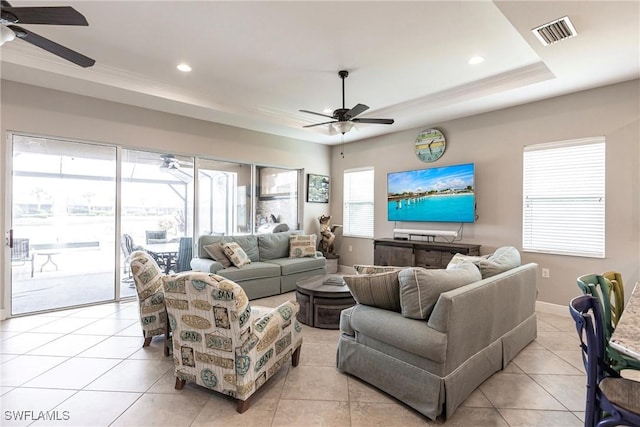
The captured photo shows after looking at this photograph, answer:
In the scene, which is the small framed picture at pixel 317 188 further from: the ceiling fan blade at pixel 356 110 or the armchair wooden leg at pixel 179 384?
the armchair wooden leg at pixel 179 384

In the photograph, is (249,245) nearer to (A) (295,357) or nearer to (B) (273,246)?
(B) (273,246)

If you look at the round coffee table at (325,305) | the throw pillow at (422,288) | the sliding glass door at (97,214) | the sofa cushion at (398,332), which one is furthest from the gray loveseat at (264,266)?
the throw pillow at (422,288)

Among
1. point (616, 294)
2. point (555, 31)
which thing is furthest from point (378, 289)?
point (555, 31)

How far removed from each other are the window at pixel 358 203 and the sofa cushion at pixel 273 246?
1641 mm

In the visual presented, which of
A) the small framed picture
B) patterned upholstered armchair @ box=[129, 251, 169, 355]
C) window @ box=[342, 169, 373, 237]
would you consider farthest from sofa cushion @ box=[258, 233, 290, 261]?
patterned upholstered armchair @ box=[129, 251, 169, 355]

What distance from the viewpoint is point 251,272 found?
454 cm

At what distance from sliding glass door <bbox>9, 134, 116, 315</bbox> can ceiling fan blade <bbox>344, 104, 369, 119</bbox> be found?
3.37 metres

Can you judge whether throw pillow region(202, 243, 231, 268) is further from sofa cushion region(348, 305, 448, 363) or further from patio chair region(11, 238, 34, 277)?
sofa cushion region(348, 305, 448, 363)

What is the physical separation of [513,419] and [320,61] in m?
3.51

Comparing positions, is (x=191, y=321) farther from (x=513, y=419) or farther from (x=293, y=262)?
(x=293, y=262)

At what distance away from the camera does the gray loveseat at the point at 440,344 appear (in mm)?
1924

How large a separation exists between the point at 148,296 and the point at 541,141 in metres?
5.01

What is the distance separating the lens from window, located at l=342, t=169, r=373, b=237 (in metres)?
6.38

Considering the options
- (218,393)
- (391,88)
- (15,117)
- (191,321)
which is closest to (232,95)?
(391,88)
